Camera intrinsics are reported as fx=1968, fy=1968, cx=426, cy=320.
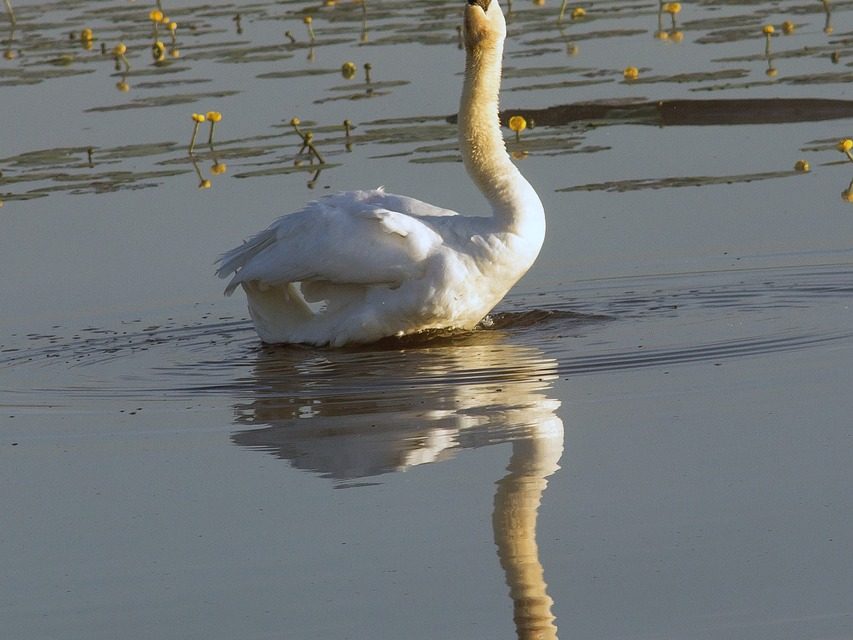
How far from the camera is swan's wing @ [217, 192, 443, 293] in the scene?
861 centimetres

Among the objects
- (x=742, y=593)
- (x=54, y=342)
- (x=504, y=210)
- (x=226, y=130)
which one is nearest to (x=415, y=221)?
(x=504, y=210)

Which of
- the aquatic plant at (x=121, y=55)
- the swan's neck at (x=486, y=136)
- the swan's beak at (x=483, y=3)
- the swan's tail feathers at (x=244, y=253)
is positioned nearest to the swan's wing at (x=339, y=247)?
the swan's tail feathers at (x=244, y=253)

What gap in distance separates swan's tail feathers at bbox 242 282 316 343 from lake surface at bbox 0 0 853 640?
0.17m

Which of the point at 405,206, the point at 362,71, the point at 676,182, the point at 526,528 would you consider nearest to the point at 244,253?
the point at 405,206

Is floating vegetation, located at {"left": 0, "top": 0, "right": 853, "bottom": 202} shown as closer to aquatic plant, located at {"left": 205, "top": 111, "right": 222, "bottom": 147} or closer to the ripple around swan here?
aquatic plant, located at {"left": 205, "top": 111, "right": 222, "bottom": 147}

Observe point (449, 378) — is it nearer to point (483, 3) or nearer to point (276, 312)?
point (276, 312)

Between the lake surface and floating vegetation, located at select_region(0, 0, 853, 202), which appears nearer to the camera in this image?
the lake surface

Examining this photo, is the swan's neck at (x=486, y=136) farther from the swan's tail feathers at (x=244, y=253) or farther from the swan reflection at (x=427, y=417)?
the swan's tail feathers at (x=244, y=253)

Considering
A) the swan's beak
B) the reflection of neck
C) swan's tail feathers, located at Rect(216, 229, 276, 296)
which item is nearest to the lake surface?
the reflection of neck

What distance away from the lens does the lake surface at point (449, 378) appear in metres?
5.21

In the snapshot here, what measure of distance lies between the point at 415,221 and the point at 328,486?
262cm

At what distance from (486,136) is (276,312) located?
4.28 feet

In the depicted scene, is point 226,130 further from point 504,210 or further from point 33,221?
point 504,210

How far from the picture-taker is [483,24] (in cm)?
929
